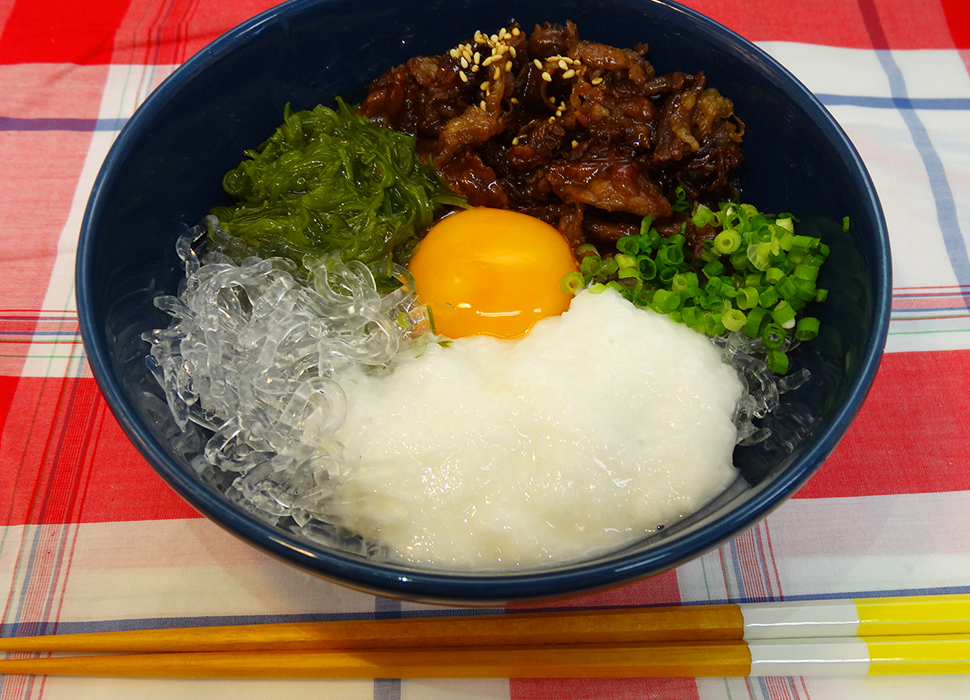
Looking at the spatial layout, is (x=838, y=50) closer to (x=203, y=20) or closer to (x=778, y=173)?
(x=778, y=173)

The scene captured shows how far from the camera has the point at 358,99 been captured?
82.6 inches

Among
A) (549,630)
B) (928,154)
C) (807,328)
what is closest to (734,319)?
(807,328)

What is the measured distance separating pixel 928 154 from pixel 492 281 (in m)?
1.87

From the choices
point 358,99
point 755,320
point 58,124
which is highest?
point 755,320

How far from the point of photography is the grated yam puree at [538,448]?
146 centimetres

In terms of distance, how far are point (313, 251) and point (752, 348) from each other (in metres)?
1.28

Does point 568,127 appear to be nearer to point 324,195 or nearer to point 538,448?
point 324,195

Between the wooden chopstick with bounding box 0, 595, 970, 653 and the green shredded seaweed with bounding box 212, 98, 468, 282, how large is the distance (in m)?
1.00

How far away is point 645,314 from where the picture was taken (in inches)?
69.1

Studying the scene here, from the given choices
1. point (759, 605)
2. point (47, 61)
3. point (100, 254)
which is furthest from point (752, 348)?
point (47, 61)

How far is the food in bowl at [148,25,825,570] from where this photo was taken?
148cm

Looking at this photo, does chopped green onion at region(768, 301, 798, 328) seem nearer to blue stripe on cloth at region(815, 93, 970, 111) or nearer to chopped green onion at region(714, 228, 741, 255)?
chopped green onion at region(714, 228, 741, 255)

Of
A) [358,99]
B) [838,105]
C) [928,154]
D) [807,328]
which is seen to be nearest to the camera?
[807,328]

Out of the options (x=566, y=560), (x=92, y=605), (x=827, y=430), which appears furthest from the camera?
(x=92, y=605)
